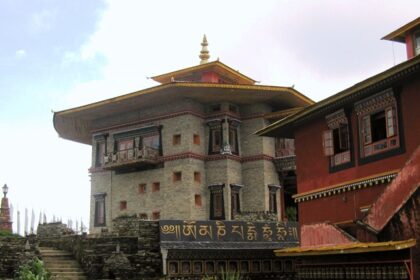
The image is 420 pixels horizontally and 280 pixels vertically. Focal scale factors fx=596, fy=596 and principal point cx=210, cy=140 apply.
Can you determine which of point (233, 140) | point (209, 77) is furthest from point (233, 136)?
point (209, 77)

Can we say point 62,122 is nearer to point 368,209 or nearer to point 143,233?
point 143,233

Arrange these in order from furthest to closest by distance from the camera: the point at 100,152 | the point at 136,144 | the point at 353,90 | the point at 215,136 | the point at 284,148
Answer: the point at 100,152 < the point at 136,144 < the point at 284,148 < the point at 215,136 < the point at 353,90

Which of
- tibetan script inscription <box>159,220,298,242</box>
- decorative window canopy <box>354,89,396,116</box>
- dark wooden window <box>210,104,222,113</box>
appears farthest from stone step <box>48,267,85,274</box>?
dark wooden window <box>210,104,222,113</box>

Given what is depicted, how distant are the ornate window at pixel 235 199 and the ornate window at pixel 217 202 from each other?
0.51 meters

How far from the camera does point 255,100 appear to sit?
35031 millimetres

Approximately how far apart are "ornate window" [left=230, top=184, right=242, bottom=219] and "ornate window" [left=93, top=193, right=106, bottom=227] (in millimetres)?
8220

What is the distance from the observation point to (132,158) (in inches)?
1359

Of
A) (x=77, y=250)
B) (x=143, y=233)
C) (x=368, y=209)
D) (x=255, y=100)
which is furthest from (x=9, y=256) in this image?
(x=255, y=100)

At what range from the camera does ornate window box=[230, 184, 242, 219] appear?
110 ft

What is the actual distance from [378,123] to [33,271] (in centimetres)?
1338

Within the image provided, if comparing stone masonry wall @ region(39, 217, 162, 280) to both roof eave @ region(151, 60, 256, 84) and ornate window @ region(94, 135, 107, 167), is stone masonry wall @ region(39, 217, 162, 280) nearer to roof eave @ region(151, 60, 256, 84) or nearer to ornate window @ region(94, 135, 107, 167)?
ornate window @ region(94, 135, 107, 167)

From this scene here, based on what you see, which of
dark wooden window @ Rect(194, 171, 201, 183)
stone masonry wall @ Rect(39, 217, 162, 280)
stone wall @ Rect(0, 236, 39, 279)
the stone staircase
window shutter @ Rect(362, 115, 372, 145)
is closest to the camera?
window shutter @ Rect(362, 115, 372, 145)

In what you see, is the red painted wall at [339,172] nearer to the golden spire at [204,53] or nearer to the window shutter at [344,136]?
the window shutter at [344,136]

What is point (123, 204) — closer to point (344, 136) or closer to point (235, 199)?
point (235, 199)
